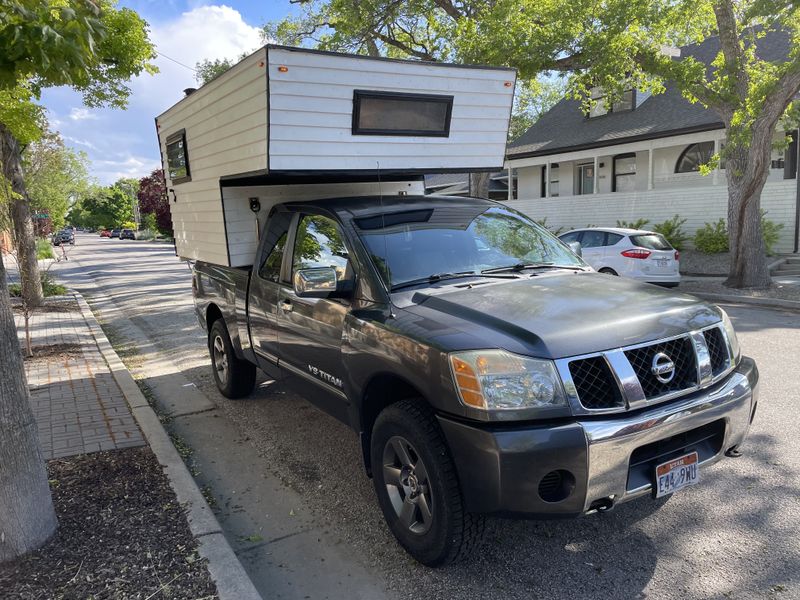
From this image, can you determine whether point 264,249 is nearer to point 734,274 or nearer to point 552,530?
point 552,530

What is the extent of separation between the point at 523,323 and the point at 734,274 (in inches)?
463

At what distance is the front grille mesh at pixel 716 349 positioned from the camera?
3.06 meters

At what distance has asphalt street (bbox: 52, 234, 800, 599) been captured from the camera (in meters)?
2.90

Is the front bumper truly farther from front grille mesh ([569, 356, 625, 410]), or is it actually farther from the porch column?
the porch column

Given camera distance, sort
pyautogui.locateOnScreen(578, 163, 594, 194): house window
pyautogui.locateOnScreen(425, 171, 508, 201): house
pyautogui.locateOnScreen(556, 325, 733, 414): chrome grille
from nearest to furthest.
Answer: pyautogui.locateOnScreen(556, 325, 733, 414): chrome grille
pyautogui.locateOnScreen(578, 163, 594, 194): house window
pyautogui.locateOnScreen(425, 171, 508, 201): house

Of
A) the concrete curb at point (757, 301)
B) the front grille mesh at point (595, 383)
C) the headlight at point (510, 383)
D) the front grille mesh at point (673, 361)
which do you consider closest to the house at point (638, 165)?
the concrete curb at point (757, 301)

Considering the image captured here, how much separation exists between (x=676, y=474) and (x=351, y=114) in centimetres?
344

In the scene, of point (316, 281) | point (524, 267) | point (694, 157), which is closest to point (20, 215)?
point (316, 281)

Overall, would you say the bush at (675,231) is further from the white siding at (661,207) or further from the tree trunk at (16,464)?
the tree trunk at (16,464)

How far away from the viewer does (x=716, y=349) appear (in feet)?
10.2

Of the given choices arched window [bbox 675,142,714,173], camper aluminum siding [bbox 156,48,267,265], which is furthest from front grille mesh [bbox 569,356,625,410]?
arched window [bbox 675,142,714,173]

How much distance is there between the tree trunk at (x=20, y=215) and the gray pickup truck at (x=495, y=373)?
981 cm

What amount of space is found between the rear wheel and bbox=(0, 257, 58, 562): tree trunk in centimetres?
270

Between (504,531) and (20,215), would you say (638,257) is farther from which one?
(20,215)
